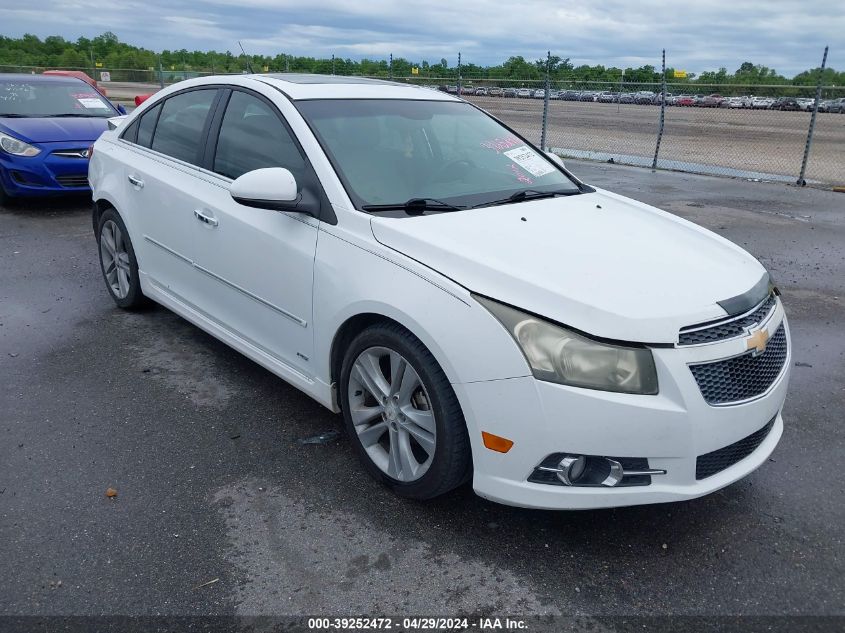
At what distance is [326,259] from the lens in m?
3.11

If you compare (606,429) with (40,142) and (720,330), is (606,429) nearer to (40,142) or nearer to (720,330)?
(720,330)

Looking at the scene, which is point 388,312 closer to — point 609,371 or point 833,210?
point 609,371

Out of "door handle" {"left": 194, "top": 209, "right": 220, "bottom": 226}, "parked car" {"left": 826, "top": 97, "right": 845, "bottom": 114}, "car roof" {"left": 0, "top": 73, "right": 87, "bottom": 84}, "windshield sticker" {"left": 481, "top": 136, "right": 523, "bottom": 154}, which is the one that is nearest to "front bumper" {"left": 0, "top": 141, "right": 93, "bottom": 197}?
"car roof" {"left": 0, "top": 73, "right": 87, "bottom": 84}

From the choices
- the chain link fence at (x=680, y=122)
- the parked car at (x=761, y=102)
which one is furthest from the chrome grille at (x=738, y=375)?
the parked car at (x=761, y=102)

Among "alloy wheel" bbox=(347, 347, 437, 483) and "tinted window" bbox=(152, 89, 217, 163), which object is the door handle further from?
"alloy wheel" bbox=(347, 347, 437, 483)

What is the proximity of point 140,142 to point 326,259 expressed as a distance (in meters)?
2.38

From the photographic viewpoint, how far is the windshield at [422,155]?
335 cm

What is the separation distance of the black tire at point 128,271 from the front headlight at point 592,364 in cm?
339

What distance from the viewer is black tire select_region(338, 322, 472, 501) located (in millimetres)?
2635

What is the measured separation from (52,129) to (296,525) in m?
7.75

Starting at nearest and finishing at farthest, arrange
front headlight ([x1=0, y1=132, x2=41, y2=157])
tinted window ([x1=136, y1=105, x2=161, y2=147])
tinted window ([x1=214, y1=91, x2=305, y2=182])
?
tinted window ([x1=214, y1=91, x2=305, y2=182])
tinted window ([x1=136, y1=105, x2=161, y2=147])
front headlight ([x1=0, y1=132, x2=41, y2=157])

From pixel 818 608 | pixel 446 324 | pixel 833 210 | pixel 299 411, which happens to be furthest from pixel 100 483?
pixel 833 210

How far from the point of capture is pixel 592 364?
241 cm

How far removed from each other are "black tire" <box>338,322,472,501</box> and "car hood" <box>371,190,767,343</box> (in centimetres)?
32
